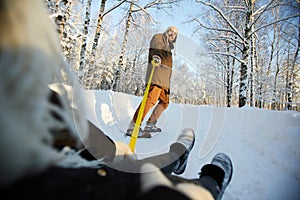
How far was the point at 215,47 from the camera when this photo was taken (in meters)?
10.1

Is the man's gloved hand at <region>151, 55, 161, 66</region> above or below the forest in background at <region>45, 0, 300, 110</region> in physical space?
below

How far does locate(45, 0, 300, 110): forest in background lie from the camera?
5.18 meters

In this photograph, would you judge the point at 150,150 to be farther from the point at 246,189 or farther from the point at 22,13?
the point at 22,13

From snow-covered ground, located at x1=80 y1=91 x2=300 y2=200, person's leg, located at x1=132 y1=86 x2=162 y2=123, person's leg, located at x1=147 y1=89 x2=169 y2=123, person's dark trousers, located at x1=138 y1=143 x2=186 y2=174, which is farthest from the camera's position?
person's leg, located at x1=147 y1=89 x2=169 y2=123

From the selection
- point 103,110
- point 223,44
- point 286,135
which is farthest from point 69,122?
point 223,44

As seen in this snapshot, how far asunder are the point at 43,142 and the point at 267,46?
637 inches

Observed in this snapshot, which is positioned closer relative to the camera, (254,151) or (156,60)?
(254,151)

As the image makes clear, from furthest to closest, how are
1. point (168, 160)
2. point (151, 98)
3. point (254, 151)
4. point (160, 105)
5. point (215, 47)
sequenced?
point (215, 47) < point (160, 105) < point (151, 98) < point (254, 151) < point (168, 160)

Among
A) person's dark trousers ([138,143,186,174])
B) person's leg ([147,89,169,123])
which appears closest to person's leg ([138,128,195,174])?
person's dark trousers ([138,143,186,174])

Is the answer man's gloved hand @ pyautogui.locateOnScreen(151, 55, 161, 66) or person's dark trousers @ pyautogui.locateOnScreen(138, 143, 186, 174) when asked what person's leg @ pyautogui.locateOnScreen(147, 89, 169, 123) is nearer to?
man's gloved hand @ pyautogui.locateOnScreen(151, 55, 161, 66)

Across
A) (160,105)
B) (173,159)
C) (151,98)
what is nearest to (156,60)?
(151,98)

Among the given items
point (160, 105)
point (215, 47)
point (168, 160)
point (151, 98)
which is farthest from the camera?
point (215, 47)

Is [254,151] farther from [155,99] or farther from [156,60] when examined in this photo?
[156,60]

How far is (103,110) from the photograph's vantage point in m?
3.56
